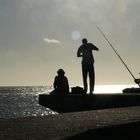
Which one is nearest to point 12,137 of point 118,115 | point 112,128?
point 112,128

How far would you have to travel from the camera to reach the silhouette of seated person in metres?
16.4

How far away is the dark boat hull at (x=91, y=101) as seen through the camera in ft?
45.6

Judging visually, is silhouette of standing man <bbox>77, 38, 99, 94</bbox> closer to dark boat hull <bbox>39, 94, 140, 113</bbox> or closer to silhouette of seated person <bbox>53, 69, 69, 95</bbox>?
silhouette of seated person <bbox>53, 69, 69, 95</bbox>

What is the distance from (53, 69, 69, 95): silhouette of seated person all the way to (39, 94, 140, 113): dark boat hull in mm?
891

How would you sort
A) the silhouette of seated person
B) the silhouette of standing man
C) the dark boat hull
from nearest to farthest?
the dark boat hull → the silhouette of standing man → the silhouette of seated person

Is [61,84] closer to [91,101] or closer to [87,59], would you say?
[87,59]

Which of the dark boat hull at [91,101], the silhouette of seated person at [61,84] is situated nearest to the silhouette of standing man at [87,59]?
the silhouette of seated person at [61,84]

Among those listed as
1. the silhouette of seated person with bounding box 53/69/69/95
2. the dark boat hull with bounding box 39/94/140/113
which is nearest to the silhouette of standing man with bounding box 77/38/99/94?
the silhouette of seated person with bounding box 53/69/69/95

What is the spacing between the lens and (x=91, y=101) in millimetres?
14398

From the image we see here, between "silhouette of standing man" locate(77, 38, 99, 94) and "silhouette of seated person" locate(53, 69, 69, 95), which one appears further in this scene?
"silhouette of seated person" locate(53, 69, 69, 95)

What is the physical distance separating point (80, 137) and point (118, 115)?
2346 mm

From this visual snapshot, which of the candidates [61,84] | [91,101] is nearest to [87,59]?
[61,84]

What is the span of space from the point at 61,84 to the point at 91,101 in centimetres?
220

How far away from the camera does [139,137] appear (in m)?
6.74
